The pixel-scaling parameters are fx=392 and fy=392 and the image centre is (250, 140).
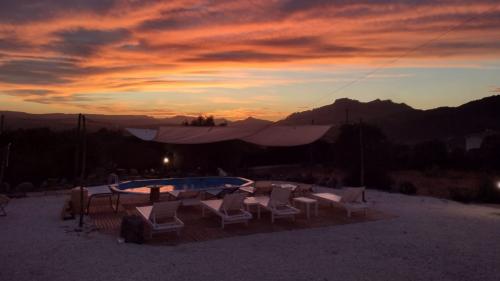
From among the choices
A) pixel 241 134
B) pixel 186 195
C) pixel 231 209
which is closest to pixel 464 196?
pixel 241 134

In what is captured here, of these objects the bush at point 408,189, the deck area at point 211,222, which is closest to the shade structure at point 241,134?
the deck area at point 211,222

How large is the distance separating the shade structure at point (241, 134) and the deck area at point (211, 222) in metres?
2.94

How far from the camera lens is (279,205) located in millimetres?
9367

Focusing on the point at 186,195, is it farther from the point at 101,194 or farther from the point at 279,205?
the point at 279,205

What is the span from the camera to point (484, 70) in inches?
552

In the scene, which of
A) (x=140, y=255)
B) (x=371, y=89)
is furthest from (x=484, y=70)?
(x=140, y=255)

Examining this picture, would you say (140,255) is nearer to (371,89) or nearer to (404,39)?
(404,39)

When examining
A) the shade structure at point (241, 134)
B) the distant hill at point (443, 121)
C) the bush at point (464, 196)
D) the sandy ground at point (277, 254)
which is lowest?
the sandy ground at point (277, 254)

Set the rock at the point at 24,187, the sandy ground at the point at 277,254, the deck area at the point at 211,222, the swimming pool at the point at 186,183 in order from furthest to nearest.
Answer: the swimming pool at the point at 186,183 → the rock at the point at 24,187 → the deck area at the point at 211,222 → the sandy ground at the point at 277,254

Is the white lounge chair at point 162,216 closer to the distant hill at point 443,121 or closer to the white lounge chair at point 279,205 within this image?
the white lounge chair at point 279,205

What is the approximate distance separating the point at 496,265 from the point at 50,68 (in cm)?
1414

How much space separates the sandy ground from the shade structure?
494 cm

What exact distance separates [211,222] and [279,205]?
1.70 m

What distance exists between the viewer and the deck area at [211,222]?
24.9 ft
